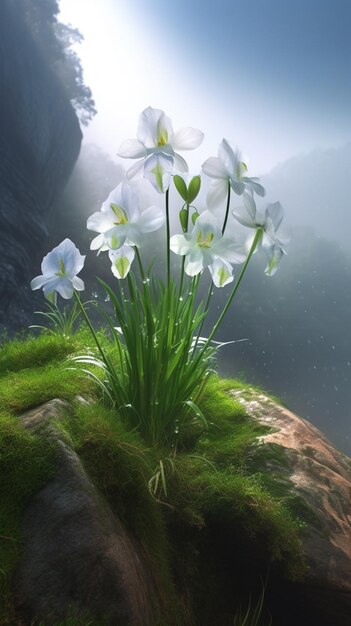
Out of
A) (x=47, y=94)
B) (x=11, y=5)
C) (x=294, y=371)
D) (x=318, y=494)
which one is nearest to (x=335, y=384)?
(x=294, y=371)

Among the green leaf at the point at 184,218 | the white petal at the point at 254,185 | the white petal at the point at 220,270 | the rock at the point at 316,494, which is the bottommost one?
the rock at the point at 316,494

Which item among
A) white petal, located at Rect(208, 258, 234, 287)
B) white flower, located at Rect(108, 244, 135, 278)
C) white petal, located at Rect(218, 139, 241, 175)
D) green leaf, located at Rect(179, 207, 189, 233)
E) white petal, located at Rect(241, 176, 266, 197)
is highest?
white petal, located at Rect(218, 139, 241, 175)

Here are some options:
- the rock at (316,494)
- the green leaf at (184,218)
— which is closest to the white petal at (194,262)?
the green leaf at (184,218)

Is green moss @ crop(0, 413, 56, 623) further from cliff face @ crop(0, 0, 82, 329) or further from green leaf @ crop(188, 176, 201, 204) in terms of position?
cliff face @ crop(0, 0, 82, 329)

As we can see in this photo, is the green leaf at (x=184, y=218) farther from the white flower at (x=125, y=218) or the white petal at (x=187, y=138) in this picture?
the white petal at (x=187, y=138)

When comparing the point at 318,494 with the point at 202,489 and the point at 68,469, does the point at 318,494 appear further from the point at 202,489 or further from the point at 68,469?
the point at 68,469

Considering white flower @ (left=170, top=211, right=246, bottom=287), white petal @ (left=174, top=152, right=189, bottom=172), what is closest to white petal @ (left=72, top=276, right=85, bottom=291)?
white flower @ (left=170, top=211, right=246, bottom=287)

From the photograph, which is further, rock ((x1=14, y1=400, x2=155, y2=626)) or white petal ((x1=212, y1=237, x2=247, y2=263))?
white petal ((x1=212, y1=237, x2=247, y2=263))
